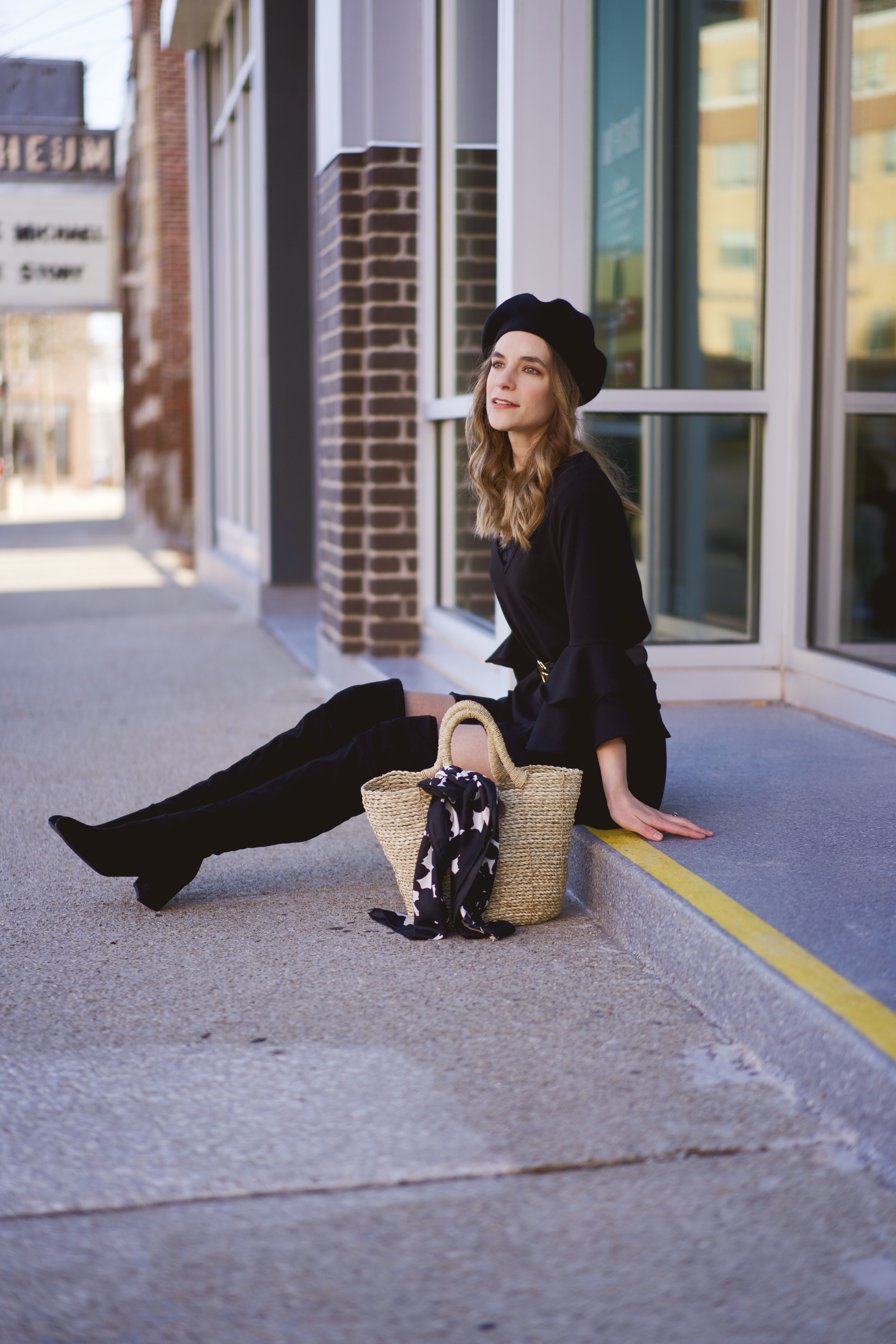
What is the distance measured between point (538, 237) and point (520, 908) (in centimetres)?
260

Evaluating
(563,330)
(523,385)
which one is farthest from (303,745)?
(563,330)

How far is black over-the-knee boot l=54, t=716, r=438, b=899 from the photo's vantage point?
3.60 metres

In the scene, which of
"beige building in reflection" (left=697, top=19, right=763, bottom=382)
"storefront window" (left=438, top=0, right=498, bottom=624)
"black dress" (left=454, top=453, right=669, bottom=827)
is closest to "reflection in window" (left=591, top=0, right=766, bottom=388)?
"beige building in reflection" (left=697, top=19, right=763, bottom=382)

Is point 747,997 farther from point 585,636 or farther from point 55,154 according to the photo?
point 55,154

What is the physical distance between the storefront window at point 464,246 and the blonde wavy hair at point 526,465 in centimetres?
236

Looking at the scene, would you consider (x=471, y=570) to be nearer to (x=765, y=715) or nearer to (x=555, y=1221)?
(x=765, y=715)

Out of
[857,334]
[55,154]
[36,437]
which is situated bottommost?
[857,334]

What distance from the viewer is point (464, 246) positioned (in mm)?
6559

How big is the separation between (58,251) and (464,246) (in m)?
15.2

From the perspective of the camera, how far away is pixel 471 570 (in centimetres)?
670

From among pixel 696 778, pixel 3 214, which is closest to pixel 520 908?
pixel 696 778

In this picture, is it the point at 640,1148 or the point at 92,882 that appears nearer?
the point at 640,1148

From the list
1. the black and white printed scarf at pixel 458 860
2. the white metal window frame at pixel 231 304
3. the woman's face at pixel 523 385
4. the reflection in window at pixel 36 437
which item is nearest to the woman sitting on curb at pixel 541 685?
the woman's face at pixel 523 385

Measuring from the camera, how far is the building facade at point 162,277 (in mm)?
19266
